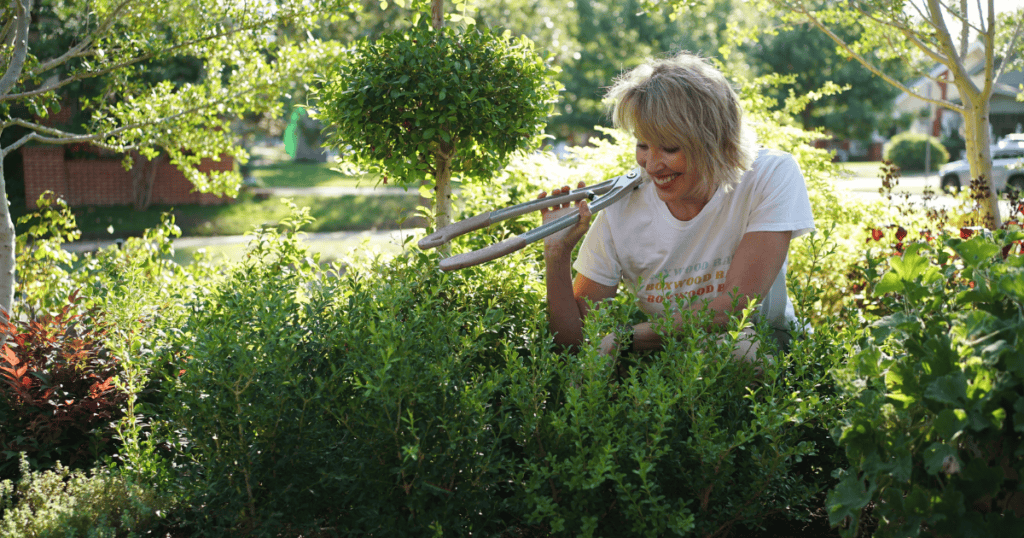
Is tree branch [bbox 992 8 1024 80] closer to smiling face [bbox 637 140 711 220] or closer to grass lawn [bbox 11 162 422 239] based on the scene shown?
smiling face [bbox 637 140 711 220]

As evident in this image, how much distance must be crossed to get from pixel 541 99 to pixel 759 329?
5.01 ft

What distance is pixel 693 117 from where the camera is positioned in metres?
2.36

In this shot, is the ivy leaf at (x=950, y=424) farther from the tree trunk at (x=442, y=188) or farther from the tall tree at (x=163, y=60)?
the tall tree at (x=163, y=60)

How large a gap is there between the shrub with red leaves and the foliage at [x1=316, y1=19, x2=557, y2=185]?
1.22 m

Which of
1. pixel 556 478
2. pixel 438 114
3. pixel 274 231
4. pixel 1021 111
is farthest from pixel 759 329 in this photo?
pixel 1021 111

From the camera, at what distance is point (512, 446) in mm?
2170

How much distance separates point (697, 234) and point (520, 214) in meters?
0.62

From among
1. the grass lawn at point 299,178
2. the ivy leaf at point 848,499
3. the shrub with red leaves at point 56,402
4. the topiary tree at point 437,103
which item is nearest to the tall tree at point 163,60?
the shrub with red leaves at point 56,402

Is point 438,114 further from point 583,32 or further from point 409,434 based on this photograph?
point 583,32

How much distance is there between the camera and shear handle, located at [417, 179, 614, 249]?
89.4 inches

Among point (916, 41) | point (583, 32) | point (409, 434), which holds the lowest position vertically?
point (409, 434)

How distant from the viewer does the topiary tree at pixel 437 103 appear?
2900 mm

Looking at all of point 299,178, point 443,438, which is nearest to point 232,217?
point 299,178

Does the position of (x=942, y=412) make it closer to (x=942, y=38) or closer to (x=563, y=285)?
(x=563, y=285)
